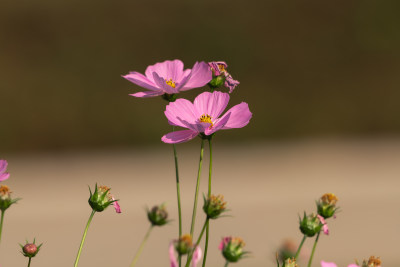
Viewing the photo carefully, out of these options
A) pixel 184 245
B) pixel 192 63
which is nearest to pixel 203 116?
pixel 184 245

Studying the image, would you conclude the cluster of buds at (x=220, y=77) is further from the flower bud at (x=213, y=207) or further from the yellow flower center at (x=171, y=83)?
the flower bud at (x=213, y=207)

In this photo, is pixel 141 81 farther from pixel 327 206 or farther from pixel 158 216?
pixel 327 206

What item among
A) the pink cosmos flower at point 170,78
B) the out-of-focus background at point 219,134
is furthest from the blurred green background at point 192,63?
the pink cosmos flower at point 170,78

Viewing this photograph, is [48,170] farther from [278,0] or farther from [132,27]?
[278,0]

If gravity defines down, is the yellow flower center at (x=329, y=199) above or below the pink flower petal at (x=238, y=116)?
below

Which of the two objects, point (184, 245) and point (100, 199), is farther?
point (100, 199)

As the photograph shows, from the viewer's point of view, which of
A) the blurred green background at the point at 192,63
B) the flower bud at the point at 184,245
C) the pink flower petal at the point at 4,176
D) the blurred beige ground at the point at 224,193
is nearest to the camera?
the flower bud at the point at 184,245
